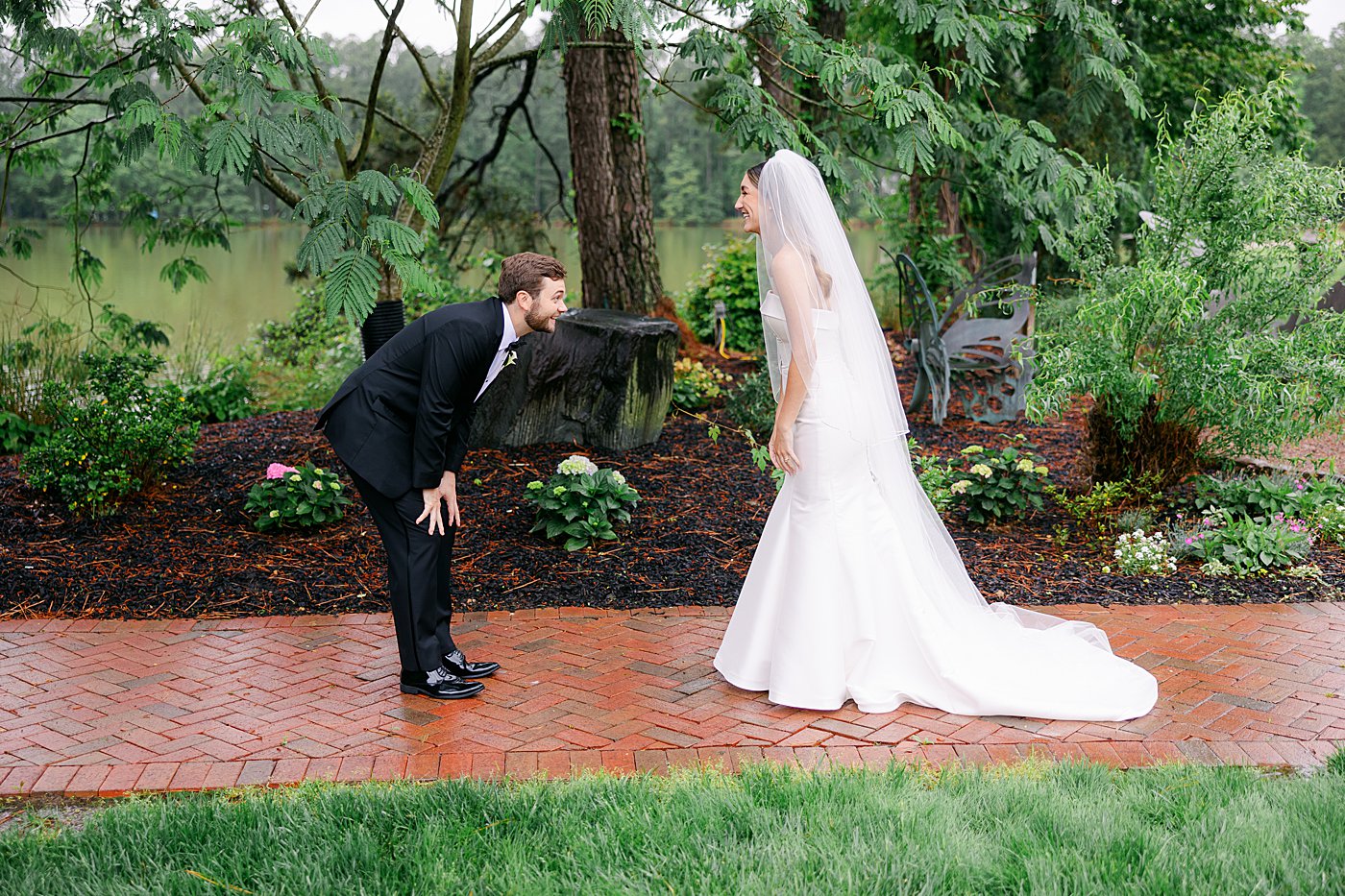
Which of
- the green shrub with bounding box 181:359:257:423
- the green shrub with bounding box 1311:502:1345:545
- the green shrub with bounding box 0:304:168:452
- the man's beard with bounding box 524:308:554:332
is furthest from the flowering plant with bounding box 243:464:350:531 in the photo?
the green shrub with bounding box 1311:502:1345:545

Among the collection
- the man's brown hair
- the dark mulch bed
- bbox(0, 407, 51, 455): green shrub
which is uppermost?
the man's brown hair

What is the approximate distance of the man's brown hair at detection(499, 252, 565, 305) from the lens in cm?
427

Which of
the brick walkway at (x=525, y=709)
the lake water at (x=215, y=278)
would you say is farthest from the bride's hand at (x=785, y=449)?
the lake water at (x=215, y=278)

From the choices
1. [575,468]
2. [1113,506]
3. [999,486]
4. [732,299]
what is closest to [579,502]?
[575,468]

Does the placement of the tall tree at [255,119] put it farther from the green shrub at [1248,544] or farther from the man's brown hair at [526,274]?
the green shrub at [1248,544]

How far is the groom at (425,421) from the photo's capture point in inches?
168

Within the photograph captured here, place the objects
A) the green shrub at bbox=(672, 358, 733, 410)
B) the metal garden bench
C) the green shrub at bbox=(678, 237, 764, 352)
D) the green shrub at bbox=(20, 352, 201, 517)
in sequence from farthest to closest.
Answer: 1. the green shrub at bbox=(678, 237, 764, 352)
2. the green shrub at bbox=(672, 358, 733, 410)
3. the metal garden bench
4. the green shrub at bbox=(20, 352, 201, 517)

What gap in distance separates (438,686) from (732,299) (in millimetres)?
8695

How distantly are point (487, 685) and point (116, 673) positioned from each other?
1632 millimetres

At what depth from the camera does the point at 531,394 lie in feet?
26.3

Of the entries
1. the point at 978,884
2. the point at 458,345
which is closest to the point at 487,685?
the point at 458,345

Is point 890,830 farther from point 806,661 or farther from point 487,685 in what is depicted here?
point 487,685

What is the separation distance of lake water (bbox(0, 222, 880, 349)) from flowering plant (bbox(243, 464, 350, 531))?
542 cm

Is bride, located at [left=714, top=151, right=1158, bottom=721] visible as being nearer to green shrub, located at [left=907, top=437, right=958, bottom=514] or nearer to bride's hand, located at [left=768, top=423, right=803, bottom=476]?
bride's hand, located at [left=768, top=423, right=803, bottom=476]
